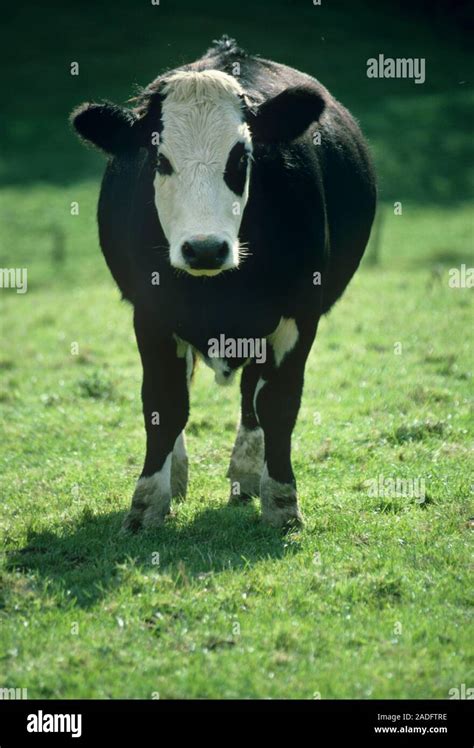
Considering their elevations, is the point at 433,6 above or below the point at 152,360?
above

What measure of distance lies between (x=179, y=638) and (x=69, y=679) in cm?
62

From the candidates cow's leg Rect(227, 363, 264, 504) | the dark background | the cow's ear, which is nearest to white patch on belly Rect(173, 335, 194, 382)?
cow's leg Rect(227, 363, 264, 504)

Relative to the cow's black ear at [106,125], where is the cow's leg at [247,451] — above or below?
below

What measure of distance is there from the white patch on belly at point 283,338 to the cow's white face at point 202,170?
34.2 inches

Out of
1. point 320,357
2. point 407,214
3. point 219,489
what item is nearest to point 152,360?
point 219,489

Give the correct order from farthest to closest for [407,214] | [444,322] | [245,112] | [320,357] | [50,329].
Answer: [407,214] → [50,329] → [444,322] → [320,357] → [245,112]

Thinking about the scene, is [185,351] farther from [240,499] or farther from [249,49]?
[249,49]

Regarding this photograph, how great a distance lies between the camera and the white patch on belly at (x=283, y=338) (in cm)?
743

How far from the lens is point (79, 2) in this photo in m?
49.6

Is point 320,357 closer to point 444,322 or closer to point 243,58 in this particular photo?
point 444,322

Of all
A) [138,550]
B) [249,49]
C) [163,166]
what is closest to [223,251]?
[163,166]

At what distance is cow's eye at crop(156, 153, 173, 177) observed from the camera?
22.5 feet

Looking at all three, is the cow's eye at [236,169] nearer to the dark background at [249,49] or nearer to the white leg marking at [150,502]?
the white leg marking at [150,502]

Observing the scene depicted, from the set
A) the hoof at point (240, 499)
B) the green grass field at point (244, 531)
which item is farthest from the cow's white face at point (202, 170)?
the hoof at point (240, 499)
